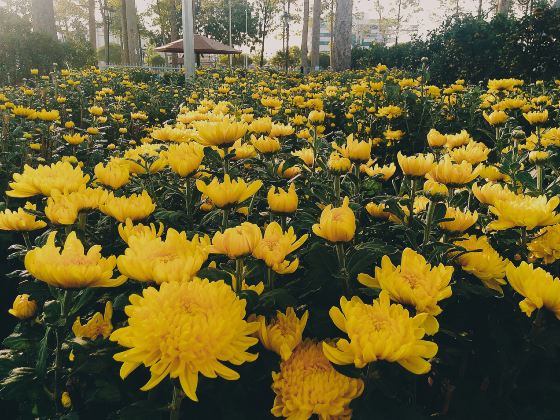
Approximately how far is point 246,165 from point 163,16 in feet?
112

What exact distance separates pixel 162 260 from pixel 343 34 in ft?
51.6

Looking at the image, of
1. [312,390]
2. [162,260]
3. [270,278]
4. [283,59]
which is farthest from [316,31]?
[312,390]

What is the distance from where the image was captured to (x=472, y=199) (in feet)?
5.41

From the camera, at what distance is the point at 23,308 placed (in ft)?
3.90

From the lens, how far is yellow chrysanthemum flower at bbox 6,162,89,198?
4.31 feet

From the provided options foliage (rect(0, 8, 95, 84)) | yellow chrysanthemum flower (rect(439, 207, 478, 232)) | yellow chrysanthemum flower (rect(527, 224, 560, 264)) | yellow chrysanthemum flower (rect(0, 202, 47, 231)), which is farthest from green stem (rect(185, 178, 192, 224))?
foliage (rect(0, 8, 95, 84))

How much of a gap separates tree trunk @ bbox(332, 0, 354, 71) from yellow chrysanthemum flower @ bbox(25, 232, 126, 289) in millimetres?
15634

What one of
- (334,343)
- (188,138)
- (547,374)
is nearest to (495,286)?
(547,374)

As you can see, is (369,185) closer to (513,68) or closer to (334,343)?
(334,343)

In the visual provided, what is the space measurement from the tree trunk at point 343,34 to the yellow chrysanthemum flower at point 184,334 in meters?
15.7

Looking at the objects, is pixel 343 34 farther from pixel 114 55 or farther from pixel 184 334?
pixel 114 55

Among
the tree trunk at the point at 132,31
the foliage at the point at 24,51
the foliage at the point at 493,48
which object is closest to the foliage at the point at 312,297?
the foliage at the point at 493,48

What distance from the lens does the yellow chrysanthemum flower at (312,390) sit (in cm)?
80

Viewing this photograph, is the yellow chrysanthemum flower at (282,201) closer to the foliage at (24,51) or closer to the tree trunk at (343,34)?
the foliage at (24,51)
